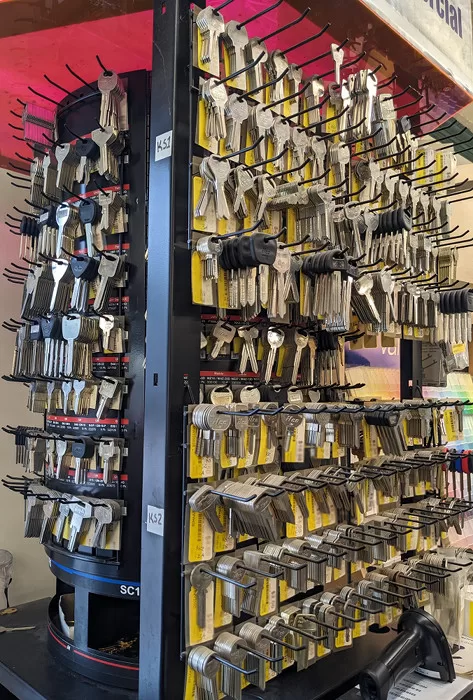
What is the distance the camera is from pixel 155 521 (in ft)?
4.27

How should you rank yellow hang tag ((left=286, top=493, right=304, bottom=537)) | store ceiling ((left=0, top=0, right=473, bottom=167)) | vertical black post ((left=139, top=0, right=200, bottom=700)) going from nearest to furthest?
1. vertical black post ((left=139, top=0, right=200, bottom=700))
2. yellow hang tag ((left=286, top=493, right=304, bottom=537))
3. store ceiling ((left=0, top=0, right=473, bottom=167))

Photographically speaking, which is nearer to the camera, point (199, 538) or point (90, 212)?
point (199, 538)

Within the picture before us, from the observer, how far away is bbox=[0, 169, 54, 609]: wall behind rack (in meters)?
2.57

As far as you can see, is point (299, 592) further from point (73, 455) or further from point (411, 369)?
point (411, 369)

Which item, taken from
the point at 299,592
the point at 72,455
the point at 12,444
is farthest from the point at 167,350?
the point at 12,444

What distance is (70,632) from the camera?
181 centimetres

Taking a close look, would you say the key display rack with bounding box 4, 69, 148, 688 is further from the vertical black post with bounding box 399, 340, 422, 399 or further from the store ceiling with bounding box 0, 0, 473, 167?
the vertical black post with bounding box 399, 340, 422, 399

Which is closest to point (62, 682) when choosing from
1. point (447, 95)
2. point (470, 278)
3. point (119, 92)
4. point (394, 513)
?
point (394, 513)

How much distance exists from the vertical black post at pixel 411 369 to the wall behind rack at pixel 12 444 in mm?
1758

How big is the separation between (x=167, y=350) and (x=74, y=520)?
0.75 metres

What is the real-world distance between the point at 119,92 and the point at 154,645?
5.21 feet

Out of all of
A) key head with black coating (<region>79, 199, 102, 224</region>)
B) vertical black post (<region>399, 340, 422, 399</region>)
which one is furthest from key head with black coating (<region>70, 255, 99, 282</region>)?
vertical black post (<region>399, 340, 422, 399</region>)

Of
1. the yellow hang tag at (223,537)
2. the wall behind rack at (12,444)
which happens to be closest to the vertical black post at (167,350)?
the yellow hang tag at (223,537)

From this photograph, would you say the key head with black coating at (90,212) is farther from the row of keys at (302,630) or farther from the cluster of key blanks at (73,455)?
the row of keys at (302,630)
